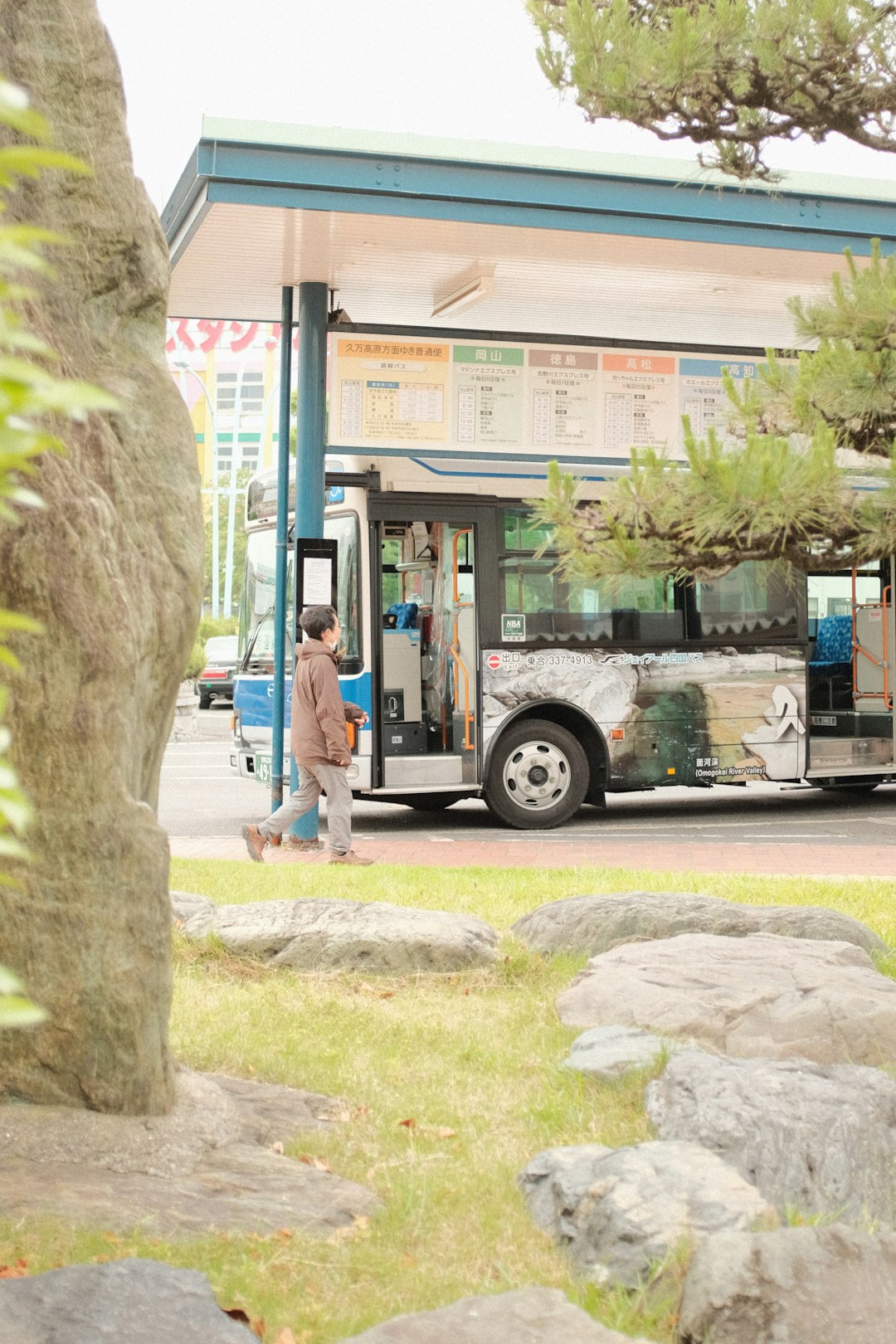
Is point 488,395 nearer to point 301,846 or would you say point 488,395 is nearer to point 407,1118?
point 301,846

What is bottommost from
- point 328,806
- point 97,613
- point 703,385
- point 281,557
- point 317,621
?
point 328,806

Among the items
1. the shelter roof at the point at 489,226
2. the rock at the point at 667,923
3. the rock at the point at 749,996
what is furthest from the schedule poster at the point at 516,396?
the rock at the point at 749,996

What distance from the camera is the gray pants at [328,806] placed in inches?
396

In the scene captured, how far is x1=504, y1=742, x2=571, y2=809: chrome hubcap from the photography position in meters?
12.8

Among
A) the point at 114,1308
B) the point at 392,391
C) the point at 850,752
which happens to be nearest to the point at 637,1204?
the point at 114,1308

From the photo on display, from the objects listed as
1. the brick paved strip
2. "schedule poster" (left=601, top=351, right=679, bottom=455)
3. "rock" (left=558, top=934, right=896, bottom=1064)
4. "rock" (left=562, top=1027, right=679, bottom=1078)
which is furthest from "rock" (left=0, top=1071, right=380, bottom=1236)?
"schedule poster" (left=601, top=351, right=679, bottom=455)

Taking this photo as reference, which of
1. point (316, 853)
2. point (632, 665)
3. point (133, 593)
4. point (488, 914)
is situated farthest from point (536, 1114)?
point (632, 665)

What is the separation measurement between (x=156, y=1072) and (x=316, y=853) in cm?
710

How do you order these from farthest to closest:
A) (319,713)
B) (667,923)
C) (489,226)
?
(489,226) < (319,713) < (667,923)

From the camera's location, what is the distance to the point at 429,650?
12.9 m

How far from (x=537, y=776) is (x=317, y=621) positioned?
3.41 meters

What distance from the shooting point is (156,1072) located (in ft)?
12.3

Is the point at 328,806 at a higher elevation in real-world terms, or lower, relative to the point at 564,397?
lower

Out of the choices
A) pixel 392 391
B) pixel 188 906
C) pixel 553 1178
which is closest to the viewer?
pixel 553 1178
